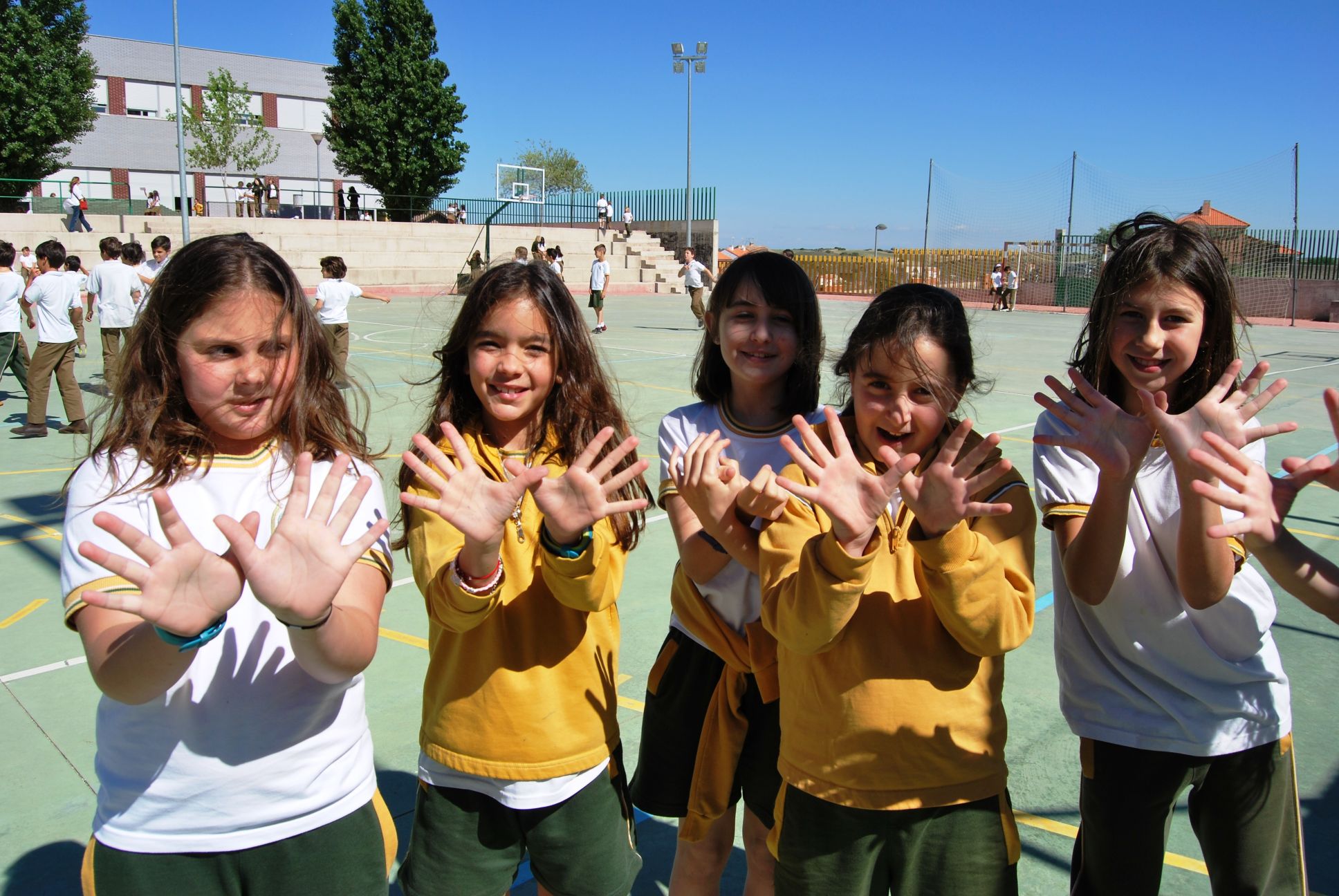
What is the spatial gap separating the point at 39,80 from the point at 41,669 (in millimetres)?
37400

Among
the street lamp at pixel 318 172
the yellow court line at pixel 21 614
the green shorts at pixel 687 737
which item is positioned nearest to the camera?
the green shorts at pixel 687 737

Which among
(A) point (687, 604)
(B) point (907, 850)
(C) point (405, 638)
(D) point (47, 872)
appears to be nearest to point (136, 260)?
(C) point (405, 638)

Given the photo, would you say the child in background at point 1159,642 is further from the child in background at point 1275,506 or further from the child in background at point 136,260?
the child in background at point 136,260

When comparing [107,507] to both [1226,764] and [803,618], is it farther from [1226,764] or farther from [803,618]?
[1226,764]

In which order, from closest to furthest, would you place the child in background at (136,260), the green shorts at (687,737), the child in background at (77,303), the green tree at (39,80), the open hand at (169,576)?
the open hand at (169,576) < the green shorts at (687,737) < the child in background at (77,303) < the child in background at (136,260) < the green tree at (39,80)

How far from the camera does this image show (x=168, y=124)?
167ft

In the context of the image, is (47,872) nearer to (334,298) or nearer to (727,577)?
(727,577)

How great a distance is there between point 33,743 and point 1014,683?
373 cm

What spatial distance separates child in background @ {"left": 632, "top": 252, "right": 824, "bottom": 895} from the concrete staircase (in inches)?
832

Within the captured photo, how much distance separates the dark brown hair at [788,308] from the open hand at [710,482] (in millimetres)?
407

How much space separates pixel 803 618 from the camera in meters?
1.74

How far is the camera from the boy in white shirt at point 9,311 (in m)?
9.04

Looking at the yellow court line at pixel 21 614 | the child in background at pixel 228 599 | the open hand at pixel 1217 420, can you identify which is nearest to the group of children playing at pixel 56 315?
the yellow court line at pixel 21 614

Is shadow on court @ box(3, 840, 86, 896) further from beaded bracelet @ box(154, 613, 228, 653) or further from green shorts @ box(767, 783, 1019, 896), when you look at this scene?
green shorts @ box(767, 783, 1019, 896)
